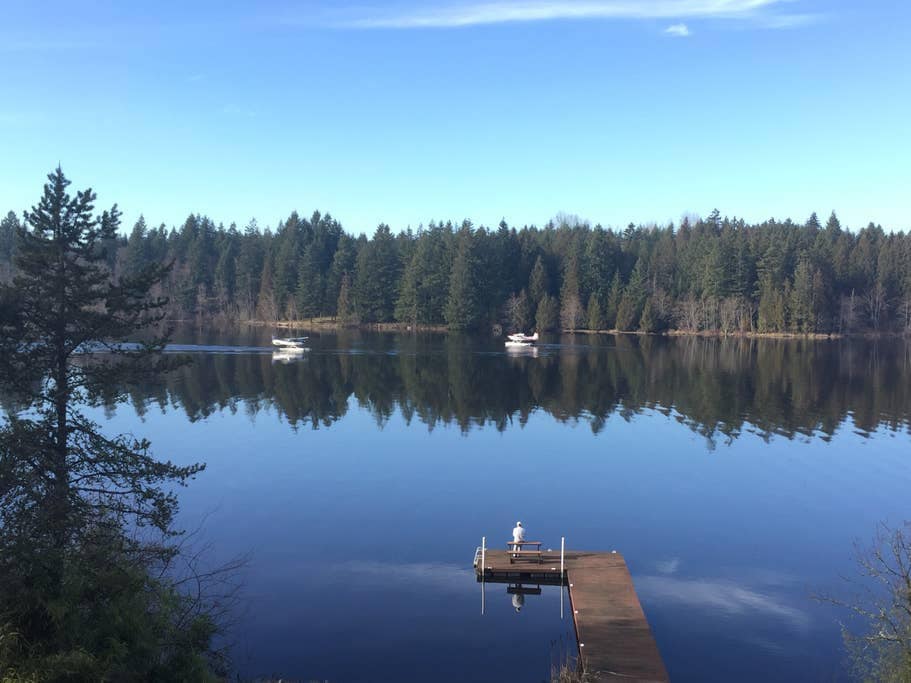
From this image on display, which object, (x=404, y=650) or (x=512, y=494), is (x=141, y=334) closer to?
(x=512, y=494)

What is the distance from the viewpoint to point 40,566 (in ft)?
38.5

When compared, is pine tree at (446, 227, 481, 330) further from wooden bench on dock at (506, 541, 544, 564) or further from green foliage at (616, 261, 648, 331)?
wooden bench on dock at (506, 541, 544, 564)

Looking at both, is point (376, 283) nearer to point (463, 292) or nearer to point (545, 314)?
point (463, 292)

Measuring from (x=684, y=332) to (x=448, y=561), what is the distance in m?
114

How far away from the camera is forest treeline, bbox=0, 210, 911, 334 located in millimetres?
123375

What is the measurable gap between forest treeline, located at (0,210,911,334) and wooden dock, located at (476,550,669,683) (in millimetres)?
104598

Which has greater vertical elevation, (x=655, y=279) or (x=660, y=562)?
(x=655, y=279)

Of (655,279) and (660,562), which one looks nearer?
(660,562)

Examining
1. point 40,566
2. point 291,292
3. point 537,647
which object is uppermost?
point 291,292

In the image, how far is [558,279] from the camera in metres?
138

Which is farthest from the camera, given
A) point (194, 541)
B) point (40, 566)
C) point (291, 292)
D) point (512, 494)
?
point (291, 292)

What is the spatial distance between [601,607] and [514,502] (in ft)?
33.4

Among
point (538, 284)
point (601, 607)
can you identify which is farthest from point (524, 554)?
point (538, 284)

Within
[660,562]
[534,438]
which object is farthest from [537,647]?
[534,438]
